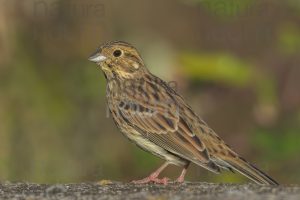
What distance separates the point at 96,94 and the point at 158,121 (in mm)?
3667

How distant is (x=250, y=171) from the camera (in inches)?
347

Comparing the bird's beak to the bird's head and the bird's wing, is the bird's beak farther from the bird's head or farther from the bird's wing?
the bird's wing

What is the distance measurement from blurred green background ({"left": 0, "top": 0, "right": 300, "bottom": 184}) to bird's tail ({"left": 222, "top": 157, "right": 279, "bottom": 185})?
264cm

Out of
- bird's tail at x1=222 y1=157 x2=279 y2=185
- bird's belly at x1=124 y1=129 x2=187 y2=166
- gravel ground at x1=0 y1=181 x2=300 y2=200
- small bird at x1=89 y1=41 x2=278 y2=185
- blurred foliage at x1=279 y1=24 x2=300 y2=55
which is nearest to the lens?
gravel ground at x1=0 y1=181 x2=300 y2=200

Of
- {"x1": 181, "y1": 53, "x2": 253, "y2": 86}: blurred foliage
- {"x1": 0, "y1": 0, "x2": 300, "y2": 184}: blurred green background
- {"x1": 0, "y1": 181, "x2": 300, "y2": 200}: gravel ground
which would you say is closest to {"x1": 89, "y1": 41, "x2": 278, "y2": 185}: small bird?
{"x1": 0, "y1": 181, "x2": 300, "y2": 200}: gravel ground

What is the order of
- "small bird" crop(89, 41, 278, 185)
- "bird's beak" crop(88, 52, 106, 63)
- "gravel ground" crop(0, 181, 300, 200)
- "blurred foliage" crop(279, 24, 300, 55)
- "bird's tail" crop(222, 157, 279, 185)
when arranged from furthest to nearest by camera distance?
1. "blurred foliage" crop(279, 24, 300, 55)
2. "bird's beak" crop(88, 52, 106, 63)
3. "small bird" crop(89, 41, 278, 185)
4. "bird's tail" crop(222, 157, 279, 185)
5. "gravel ground" crop(0, 181, 300, 200)

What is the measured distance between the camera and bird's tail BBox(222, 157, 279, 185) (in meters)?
8.70

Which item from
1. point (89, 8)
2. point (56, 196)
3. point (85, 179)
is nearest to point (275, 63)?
point (89, 8)

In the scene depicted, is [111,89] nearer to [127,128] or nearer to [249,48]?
[127,128]

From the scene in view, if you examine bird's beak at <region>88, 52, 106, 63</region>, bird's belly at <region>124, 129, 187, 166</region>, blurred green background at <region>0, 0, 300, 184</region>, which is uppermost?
blurred green background at <region>0, 0, 300, 184</region>

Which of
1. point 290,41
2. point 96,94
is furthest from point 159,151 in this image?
point 96,94

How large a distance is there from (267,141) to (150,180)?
3.28m

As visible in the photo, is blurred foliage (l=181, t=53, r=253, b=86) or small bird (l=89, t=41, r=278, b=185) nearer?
small bird (l=89, t=41, r=278, b=185)

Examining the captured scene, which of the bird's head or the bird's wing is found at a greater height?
the bird's head
